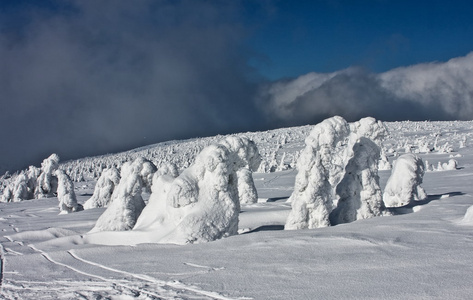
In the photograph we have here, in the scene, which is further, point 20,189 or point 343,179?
point 20,189

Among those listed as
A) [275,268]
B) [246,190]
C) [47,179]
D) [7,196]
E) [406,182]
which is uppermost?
[47,179]

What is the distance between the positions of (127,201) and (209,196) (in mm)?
5461

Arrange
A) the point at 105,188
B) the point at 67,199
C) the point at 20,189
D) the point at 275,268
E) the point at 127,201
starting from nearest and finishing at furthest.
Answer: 1. the point at 275,268
2. the point at 127,201
3. the point at 105,188
4. the point at 67,199
5. the point at 20,189

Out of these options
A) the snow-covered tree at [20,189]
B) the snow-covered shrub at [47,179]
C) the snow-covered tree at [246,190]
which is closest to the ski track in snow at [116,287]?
the snow-covered tree at [246,190]

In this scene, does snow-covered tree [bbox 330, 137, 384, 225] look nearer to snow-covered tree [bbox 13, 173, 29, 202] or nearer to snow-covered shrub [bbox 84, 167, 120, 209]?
snow-covered shrub [bbox 84, 167, 120, 209]

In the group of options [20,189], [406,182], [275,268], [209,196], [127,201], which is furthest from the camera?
[20,189]

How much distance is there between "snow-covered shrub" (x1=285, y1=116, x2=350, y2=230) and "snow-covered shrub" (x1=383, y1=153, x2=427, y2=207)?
5.20m

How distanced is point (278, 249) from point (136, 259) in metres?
2.66

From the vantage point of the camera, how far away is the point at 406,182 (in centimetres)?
1491

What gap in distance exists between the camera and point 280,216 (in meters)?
15.1

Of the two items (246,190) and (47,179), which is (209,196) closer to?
(246,190)

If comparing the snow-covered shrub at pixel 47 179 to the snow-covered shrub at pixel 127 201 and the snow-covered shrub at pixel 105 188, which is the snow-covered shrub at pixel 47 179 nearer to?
the snow-covered shrub at pixel 105 188

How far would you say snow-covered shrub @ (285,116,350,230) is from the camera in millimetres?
11242

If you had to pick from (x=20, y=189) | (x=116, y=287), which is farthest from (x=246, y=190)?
(x=20, y=189)
